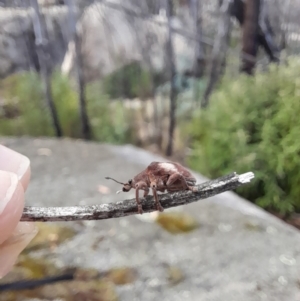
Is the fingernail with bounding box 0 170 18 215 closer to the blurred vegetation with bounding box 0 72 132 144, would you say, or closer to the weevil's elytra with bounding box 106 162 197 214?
the weevil's elytra with bounding box 106 162 197 214

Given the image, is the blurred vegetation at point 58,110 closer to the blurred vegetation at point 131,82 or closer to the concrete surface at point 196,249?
the blurred vegetation at point 131,82

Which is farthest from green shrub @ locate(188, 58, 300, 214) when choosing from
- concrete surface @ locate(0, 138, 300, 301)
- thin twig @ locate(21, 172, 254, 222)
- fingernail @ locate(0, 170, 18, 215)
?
fingernail @ locate(0, 170, 18, 215)

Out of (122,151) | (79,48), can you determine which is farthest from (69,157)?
(79,48)

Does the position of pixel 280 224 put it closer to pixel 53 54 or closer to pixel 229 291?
pixel 229 291

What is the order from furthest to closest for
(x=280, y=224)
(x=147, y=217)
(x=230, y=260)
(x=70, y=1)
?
1. (x=70, y=1)
2. (x=147, y=217)
3. (x=280, y=224)
4. (x=230, y=260)

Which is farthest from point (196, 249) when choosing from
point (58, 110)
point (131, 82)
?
point (58, 110)

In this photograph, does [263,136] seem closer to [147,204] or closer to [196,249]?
[196,249]
